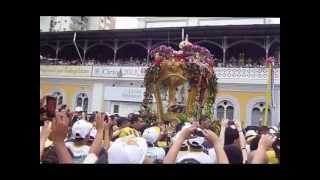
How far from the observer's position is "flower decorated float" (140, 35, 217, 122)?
4.49 metres

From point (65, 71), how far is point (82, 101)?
0.41 m

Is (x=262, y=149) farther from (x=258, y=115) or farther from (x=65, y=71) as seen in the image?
(x=65, y=71)

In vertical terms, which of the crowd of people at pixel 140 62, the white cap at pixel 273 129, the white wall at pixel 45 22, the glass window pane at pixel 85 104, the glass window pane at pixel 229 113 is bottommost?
the white cap at pixel 273 129

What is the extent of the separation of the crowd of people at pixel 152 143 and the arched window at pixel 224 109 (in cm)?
6

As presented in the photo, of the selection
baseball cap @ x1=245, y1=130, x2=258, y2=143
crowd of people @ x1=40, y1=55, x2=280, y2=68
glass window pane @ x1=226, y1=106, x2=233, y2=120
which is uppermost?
crowd of people @ x1=40, y1=55, x2=280, y2=68

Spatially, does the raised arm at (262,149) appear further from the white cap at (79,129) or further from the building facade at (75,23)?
the building facade at (75,23)

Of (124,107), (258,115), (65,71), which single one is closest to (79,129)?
(124,107)

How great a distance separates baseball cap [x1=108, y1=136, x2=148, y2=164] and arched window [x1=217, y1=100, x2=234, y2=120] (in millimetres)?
885

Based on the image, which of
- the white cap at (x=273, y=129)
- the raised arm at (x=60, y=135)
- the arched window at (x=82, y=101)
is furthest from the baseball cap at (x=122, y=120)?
the white cap at (x=273, y=129)

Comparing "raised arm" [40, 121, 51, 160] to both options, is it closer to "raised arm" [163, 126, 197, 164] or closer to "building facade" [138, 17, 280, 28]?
"raised arm" [163, 126, 197, 164]

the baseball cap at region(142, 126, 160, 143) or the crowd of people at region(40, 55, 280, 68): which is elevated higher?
the crowd of people at region(40, 55, 280, 68)

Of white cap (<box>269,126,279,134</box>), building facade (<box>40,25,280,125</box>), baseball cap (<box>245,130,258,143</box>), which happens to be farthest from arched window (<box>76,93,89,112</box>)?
white cap (<box>269,126,279,134</box>)

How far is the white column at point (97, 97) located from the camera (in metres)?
4.49

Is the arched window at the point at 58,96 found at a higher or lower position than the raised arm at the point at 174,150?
higher
